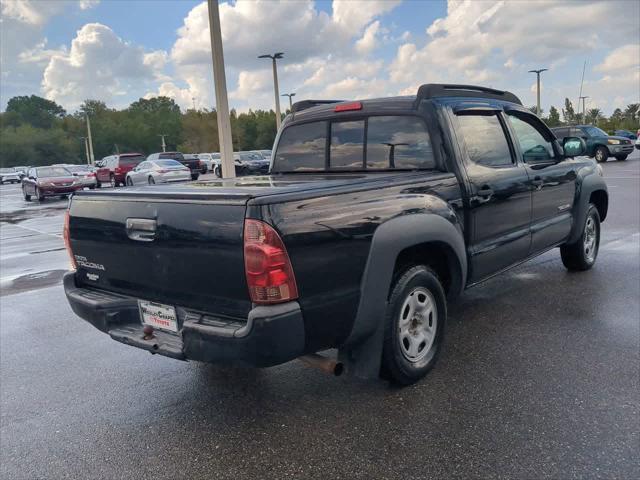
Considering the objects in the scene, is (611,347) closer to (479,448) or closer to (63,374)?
(479,448)

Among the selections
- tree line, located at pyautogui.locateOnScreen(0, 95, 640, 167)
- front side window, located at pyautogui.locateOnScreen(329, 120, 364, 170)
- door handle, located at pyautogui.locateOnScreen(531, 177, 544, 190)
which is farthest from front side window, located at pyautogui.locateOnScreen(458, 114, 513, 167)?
tree line, located at pyautogui.locateOnScreen(0, 95, 640, 167)

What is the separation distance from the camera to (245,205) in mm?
2654

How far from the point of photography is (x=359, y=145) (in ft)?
14.3

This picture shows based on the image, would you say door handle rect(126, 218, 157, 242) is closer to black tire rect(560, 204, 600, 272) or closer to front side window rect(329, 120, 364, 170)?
front side window rect(329, 120, 364, 170)

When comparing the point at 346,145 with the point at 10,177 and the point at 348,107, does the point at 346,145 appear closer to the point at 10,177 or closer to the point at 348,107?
the point at 348,107

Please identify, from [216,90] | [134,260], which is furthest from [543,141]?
[216,90]

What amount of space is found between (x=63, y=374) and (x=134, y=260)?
5.14 feet

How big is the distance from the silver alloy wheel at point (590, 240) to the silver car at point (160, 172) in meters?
20.0

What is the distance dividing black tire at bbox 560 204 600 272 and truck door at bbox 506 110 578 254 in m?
0.53

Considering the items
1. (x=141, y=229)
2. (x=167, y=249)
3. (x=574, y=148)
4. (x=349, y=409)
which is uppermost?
(x=574, y=148)

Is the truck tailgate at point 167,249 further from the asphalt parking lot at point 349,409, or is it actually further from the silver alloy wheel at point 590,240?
the silver alloy wheel at point 590,240

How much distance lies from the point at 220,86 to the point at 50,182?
15.1 metres

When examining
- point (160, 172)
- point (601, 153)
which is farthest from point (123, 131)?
point (601, 153)

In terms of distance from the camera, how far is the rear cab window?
4.08 metres
